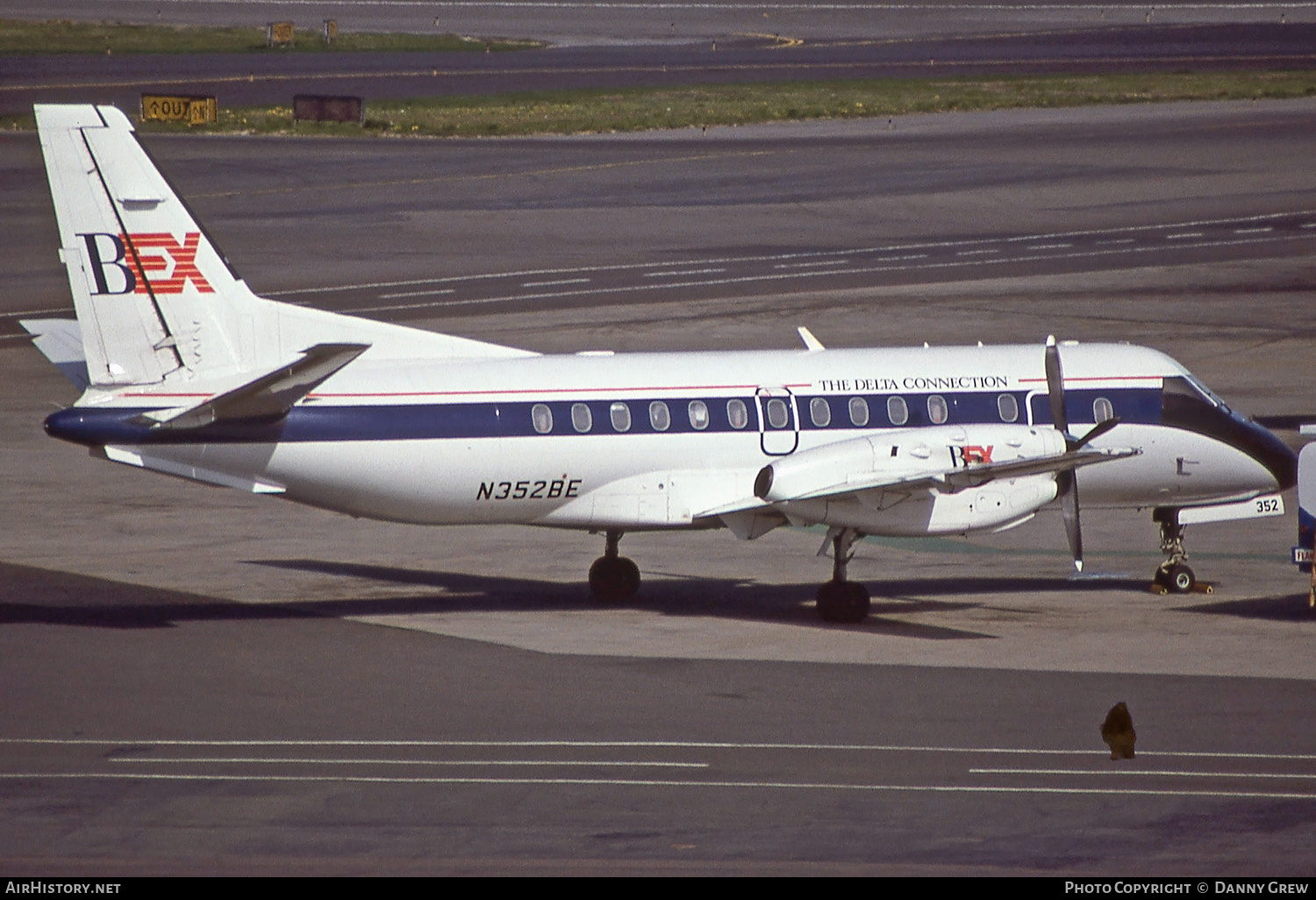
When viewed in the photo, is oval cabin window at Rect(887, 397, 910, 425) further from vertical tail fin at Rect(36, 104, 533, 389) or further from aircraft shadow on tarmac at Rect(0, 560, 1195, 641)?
vertical tail fin at Rect(36, 104, 533, 389)

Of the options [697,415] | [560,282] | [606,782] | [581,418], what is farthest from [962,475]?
[560,282]

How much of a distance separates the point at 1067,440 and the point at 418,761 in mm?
11016

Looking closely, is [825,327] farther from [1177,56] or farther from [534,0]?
[534,0]

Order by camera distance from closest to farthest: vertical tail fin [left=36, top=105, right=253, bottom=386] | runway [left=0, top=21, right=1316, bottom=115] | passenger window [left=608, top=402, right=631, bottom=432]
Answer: vertical tail fin [left=36, top=105, right=253, bottom=386], passenger window [left=608, top=402, right=631, bottom=432], runway [left=0, top=21, right=1316, bottom=115]

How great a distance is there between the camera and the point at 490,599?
28.9 m

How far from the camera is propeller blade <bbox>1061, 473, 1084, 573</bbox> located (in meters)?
26.4

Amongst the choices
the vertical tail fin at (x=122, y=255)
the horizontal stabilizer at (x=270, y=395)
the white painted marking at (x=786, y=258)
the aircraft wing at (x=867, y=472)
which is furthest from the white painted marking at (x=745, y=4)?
the horizontal stabilizer at (x=270, y=395)

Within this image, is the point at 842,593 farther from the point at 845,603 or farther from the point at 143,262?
the point at 143,262

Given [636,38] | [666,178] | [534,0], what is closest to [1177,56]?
[636,38]

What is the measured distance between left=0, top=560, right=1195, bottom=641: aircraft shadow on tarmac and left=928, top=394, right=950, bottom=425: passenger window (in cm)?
271

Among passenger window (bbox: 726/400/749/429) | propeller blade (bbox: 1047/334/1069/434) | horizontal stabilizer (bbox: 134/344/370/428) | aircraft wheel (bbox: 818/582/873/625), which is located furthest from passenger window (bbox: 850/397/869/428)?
horizontal stabilizer (bbox: 134/344/370/428)

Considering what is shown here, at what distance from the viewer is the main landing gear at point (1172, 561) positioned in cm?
2908

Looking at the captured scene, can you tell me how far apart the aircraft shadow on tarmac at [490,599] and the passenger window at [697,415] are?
2684mm

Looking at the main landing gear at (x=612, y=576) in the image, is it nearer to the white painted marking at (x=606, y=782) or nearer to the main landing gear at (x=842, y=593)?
the main landing gear at (x=842, y=593)
